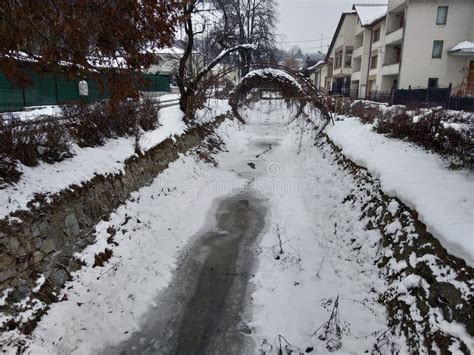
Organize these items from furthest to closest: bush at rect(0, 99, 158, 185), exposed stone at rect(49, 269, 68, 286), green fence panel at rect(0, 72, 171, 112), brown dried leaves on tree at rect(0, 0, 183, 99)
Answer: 1. green fence panel at rect(0, 72, 171, 112)
2. bush at rect(0, 99, 158, 185)
3. exposed stone at rect(49, 269, 68, 286)
4. brown dried leaves on tree at rect(0, 0, 183, 99)

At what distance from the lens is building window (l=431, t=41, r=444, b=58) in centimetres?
2632

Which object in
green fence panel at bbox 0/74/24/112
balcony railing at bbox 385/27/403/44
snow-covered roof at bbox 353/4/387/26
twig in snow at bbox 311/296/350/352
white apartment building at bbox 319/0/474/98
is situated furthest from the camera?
snow-covered roof at bbox 353/4/387/26

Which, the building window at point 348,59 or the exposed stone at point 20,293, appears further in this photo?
the building window at point 348,59

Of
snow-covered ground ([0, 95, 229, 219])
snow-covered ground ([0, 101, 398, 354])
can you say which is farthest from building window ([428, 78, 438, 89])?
snow-covered ground ([0, 95, 229, 219])

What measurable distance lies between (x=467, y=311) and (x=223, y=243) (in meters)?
4.30

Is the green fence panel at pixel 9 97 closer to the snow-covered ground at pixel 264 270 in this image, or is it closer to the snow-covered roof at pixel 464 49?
the snow-covered ground at pixel 264 270

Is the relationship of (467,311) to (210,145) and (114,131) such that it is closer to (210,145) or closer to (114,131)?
(114,131)

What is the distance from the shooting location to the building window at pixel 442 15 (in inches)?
1013

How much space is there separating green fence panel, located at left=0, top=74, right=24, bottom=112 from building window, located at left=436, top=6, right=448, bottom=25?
95.6ft

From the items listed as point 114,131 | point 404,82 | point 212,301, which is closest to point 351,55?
point 404,82

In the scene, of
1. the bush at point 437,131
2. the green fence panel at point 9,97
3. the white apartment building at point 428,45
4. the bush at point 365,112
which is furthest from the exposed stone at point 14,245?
the white apartment building at point 428,45

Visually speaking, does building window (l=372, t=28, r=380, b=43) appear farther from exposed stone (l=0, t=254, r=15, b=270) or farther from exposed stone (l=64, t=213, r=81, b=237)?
exposed stone (l=0, t=254, r=15, b=270)

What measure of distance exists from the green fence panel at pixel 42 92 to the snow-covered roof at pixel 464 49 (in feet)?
89.6

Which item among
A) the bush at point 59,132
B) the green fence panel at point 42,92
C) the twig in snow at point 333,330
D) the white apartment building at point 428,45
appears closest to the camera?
the twig in snow at point 333,330
